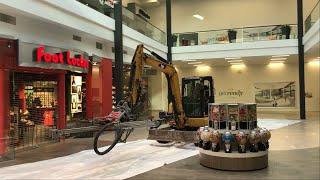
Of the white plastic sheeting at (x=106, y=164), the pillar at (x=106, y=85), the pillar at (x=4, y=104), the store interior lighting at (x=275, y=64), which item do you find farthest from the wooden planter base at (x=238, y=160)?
the store interior lighting at (x=275, y=64)

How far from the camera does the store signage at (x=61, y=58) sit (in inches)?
455

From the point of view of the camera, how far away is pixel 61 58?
41.3 ft

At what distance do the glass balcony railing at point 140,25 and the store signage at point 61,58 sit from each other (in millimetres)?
4428

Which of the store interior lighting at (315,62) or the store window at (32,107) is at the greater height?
the store interior lighting at (315,62)

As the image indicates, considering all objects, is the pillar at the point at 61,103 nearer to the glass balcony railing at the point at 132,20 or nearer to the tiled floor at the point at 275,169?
the glass balcony railing at the point at 132,20

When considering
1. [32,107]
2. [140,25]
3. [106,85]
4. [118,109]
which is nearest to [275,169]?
[118,109]

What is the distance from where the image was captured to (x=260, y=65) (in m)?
28.8

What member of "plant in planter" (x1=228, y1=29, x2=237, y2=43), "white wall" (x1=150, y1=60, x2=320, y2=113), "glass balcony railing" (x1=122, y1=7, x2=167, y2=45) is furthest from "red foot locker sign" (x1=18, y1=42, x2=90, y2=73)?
"white wall" (x1=150, y1=60, x2=320, y2=113)

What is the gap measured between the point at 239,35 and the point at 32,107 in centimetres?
1505

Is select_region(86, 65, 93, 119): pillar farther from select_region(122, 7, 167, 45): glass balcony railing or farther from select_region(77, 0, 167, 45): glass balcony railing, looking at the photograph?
select_region(122, 7, 167, 45): glass balcony railing

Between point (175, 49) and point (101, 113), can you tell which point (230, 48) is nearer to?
point (175, 49)

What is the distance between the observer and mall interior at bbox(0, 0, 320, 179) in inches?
304

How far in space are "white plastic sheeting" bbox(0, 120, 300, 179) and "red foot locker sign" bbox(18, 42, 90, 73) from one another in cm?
331

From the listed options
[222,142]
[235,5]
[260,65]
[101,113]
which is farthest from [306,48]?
[222,142]
